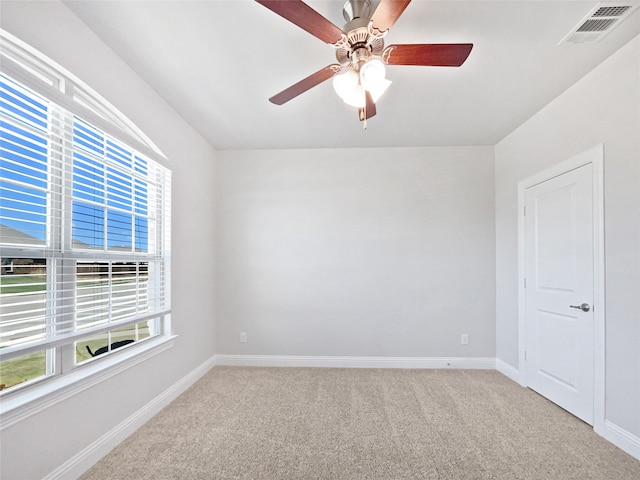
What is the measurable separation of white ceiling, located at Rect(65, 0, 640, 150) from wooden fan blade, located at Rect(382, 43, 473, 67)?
32cm

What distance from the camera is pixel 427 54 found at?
154 cm

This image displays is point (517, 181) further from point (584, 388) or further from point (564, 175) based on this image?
point (584, 388)

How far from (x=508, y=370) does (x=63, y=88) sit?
4.47 meters

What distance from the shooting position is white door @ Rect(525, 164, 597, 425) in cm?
233

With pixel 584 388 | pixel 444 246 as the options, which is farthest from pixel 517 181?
pixel 584 388

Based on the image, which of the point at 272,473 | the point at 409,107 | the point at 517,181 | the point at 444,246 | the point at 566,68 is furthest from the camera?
the point at 444,246

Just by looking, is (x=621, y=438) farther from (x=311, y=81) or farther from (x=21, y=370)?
(x=21, y=370)

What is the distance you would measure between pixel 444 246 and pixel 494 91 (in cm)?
174

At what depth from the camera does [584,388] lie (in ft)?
7.69

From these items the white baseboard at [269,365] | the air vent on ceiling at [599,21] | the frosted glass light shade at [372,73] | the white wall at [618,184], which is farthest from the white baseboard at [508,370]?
the frosted glass light shade at [372,73]

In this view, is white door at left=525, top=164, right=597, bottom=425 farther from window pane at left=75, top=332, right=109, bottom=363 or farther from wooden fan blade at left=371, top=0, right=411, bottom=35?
window pane at left=75, top=332, right=109, bottom=363

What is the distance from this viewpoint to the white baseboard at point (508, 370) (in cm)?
314

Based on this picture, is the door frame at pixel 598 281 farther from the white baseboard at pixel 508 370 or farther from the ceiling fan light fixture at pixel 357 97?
the ceiling fan light fixture at pixel 357 97

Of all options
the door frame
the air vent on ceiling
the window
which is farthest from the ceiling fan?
the door frame
